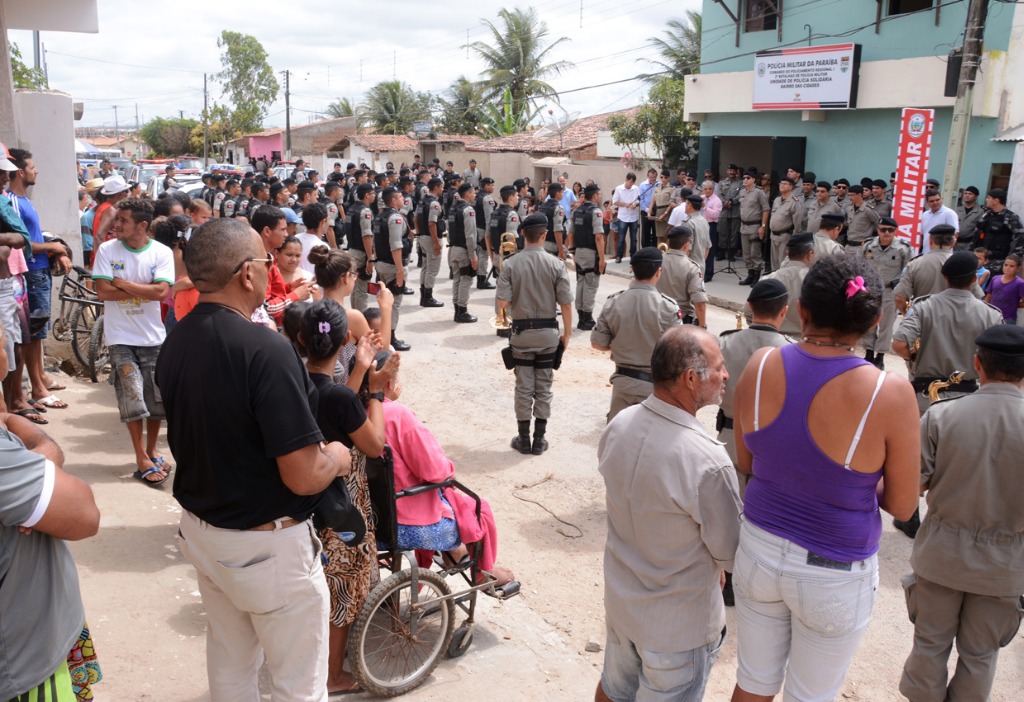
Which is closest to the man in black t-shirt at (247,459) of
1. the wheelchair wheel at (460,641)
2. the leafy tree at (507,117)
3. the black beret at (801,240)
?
the wheelchair wheel at (460,641)

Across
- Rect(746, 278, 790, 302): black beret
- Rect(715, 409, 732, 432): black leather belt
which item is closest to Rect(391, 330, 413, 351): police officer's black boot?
Rect(715, 409, 732, 432): black leather belt

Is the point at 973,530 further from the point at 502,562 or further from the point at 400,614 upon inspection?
the point at 502,562

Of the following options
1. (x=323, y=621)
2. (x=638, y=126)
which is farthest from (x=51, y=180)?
(x=638, y=126)

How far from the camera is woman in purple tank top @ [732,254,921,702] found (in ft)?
8.33

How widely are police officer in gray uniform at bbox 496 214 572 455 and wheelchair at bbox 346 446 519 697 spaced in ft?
10.1

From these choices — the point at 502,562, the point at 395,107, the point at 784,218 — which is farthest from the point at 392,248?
the point at 395,107

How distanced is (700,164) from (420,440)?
1704 centimetres

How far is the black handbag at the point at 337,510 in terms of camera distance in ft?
9.32

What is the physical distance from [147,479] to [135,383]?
66 cm

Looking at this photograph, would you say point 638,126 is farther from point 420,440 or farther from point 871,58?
point 420,440

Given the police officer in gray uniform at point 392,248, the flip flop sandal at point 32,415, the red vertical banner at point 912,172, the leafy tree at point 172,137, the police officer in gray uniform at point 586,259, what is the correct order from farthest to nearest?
the leafy tree at point 172,137 → the red vertical banner at point 912,172 → the police officer in gray uniform at point 586,259 → the police officer in gray uniform at point 392,248 → the flip flop sandal at point 32,415

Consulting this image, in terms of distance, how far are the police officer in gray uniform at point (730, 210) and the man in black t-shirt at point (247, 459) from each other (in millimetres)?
14505

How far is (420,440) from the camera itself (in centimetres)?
380

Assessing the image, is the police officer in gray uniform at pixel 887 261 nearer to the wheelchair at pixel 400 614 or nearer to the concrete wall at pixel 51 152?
the wheelchair at pixel 400 614
